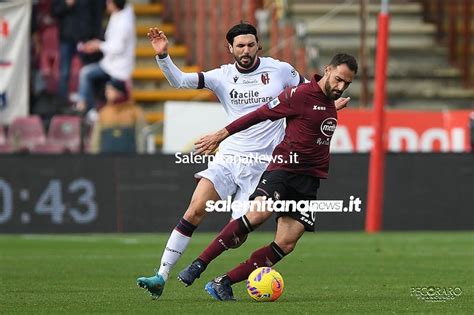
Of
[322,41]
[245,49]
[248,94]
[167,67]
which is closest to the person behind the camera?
[167,67]

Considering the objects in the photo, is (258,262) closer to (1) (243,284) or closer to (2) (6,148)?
(1) (243,284)

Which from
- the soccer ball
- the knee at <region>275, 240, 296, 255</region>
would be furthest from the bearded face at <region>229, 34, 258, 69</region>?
the soccer ball

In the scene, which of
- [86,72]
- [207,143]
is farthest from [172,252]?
[86,72]

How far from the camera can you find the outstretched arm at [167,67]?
11.4 m

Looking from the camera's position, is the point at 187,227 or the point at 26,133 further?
the point at 26,133

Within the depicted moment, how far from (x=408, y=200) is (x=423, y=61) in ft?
26.2

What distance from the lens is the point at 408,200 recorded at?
21.1m

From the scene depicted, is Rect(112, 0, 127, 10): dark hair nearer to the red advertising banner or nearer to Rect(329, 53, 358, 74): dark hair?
the red advertising banner

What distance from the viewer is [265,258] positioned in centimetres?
1120

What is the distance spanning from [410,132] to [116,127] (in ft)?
15.6

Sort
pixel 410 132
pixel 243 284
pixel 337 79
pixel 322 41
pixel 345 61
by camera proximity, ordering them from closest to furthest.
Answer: pixel 345 61 < pixel 337 79 < pixel 243 284 < pixel 410 132 < pixel 322 41

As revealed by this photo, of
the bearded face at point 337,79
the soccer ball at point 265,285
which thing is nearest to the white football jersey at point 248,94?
the bearded face at point 337,79

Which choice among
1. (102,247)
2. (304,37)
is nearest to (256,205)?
(102,247)

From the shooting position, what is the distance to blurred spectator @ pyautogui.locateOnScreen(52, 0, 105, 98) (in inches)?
945
